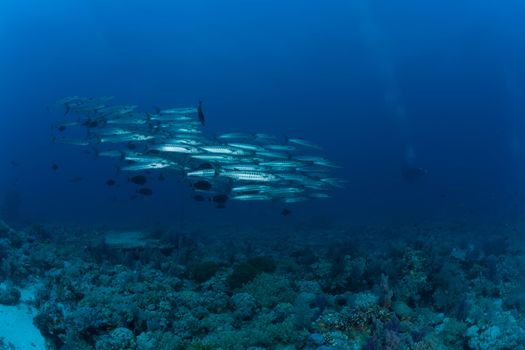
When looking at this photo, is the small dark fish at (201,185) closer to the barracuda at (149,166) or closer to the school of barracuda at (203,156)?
the school of barracuda at (203,156)

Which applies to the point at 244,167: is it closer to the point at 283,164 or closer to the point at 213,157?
the point at 213,157

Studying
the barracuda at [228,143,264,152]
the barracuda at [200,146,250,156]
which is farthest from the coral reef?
the barracuda at [228,143,264,152]

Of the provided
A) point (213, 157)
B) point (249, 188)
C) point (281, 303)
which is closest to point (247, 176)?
point (249, 188)

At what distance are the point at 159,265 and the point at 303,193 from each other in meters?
5.24

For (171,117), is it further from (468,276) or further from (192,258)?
(468,276)

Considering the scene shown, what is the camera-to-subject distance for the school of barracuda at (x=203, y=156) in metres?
13.0

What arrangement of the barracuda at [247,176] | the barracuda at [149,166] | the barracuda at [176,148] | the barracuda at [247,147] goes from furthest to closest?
1. the barracuda at [247,147]
2. the barracuda at [176,148]
3. the barracuda at [149,166]
4. the barracuda at [247,176]

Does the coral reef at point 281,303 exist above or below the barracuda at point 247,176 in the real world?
below

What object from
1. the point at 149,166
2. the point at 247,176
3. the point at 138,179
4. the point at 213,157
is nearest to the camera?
the point at 247,176

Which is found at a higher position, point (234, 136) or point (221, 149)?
point (234, 136)

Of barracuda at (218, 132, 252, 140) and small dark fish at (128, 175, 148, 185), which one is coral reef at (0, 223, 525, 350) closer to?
small dark fish at (128, 175, 148, 185)

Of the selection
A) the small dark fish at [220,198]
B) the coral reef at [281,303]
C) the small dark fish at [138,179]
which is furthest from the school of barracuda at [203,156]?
the coral reef at [281,303]

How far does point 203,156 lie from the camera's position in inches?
531

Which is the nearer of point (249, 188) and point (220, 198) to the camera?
point (249, 188)
